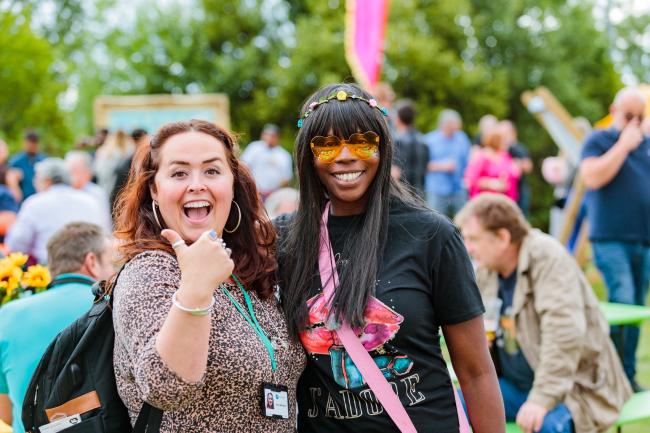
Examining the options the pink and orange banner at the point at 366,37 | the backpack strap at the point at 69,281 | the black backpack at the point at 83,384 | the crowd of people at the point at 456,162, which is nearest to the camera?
the black backpack at the point at 83,384

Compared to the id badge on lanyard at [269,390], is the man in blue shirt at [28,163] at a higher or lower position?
higher

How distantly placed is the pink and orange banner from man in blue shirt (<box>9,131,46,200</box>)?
4893 millimetres

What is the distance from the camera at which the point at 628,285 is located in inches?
240

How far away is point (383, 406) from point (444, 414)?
229mm

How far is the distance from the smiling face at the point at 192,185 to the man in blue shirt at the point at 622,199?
452 centimetres

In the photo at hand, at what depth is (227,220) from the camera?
2.69 m

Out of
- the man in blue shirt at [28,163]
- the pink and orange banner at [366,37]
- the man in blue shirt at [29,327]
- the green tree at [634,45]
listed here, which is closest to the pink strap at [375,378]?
the man in blue shirt at [29,327]

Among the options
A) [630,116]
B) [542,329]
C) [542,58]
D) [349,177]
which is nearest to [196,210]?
[349,177]

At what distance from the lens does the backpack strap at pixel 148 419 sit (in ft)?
7.18

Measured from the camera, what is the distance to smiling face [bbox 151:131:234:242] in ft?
7.72

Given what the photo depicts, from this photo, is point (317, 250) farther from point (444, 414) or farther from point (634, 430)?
point (634, 430)

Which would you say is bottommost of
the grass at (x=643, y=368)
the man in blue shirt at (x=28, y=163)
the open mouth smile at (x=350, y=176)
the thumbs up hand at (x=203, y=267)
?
the grass at (x=643, y=368)

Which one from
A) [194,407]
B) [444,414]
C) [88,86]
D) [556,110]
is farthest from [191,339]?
[88,86]

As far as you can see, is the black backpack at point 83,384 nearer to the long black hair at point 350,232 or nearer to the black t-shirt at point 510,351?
the long black hair at point 350,232
